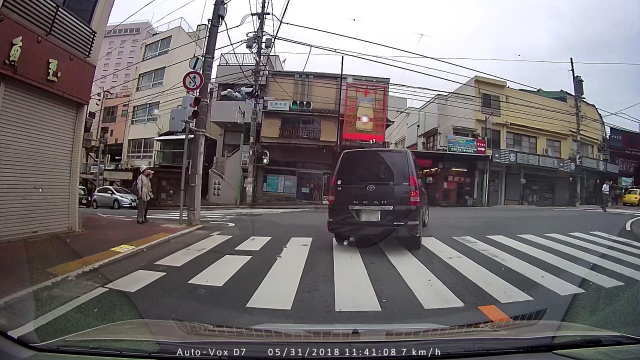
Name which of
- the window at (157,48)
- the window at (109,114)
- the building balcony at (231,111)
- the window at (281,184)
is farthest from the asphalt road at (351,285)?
the window at (109,114)

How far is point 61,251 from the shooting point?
760cm

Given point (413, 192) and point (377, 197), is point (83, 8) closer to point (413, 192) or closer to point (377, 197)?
point (377, 197)

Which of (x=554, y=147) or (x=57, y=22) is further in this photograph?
(x=554, y=147)

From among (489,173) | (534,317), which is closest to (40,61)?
(534,317)

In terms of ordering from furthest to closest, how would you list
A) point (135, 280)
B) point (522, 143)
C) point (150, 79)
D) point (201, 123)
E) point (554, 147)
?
point (150, 79) → point (554, 147) → point (522, 143) → point (201, 123) → point (135, 280)

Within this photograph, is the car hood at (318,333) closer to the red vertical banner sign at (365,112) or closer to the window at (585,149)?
the red vertical banner sign at (365,112)

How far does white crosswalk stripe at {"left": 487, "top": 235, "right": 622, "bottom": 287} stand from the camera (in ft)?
20.3

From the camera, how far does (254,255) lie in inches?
308

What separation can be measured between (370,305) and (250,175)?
17.2m

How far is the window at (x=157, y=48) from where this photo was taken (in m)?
33.6

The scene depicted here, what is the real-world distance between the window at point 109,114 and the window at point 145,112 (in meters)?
4.08

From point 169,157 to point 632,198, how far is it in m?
35.7

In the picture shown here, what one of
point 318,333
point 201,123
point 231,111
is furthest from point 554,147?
point 318,333

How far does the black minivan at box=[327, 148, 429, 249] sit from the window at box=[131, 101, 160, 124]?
28.6 metres
